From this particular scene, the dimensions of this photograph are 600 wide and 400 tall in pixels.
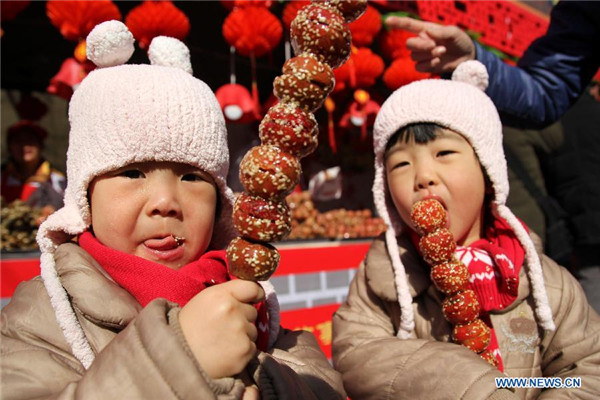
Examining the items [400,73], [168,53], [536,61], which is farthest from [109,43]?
[400,73]

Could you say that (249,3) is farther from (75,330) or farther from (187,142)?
(75,330)

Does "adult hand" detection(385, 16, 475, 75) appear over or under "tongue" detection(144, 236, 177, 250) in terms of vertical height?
over

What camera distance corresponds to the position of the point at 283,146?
35.7 inches

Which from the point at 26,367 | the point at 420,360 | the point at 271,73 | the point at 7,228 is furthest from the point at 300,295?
the point at 271,73

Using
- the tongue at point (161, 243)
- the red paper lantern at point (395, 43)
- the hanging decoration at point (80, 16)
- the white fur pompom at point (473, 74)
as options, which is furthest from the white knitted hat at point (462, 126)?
the red paper lantern at point (395, 43)

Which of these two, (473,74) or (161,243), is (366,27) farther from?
(161,243)

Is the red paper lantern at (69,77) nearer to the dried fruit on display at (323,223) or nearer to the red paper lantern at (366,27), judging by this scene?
the dried fruit on display at (323,223)

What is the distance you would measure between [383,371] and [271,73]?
13.7ft

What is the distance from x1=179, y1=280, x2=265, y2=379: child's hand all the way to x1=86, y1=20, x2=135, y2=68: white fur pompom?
843mm

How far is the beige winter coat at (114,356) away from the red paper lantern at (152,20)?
2.65m

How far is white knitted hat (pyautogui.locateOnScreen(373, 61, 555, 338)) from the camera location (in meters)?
1.65

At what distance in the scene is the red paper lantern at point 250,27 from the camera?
3791mm

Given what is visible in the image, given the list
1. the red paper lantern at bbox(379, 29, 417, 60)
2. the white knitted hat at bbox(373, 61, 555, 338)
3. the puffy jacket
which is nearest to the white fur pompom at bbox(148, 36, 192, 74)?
the white knitted hat at bbox(373, 61, 555, 338)

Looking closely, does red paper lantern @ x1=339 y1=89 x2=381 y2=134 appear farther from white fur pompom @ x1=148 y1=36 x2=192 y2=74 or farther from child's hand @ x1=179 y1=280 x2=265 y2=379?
child's hand @ x1=179 y1=280 x2=265 y2=379
